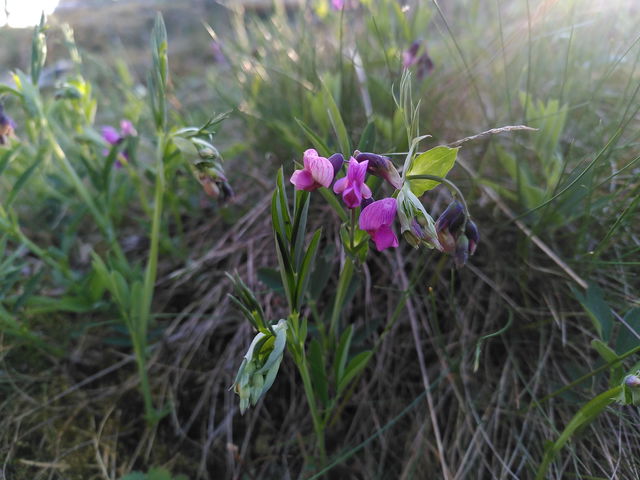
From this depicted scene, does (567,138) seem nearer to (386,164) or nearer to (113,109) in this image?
(386,164)

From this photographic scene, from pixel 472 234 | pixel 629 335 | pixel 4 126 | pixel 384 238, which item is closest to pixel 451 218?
pixel 472 234

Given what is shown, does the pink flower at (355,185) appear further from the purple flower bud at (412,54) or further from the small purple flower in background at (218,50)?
the small purple flower in background at (218,50)

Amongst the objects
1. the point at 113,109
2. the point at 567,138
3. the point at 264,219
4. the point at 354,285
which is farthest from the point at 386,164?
the point at 113,109

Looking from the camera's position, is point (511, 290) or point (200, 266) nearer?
point (511, 290)

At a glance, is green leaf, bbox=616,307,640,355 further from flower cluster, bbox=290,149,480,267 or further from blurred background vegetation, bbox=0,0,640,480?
flower cluster, bbox=290,149,480,267

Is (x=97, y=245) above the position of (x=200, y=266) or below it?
above

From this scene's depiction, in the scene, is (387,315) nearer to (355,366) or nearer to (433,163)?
(355,366)

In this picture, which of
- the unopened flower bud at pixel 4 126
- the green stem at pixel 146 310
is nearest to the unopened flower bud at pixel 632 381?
the green stem at pixel 146 310
